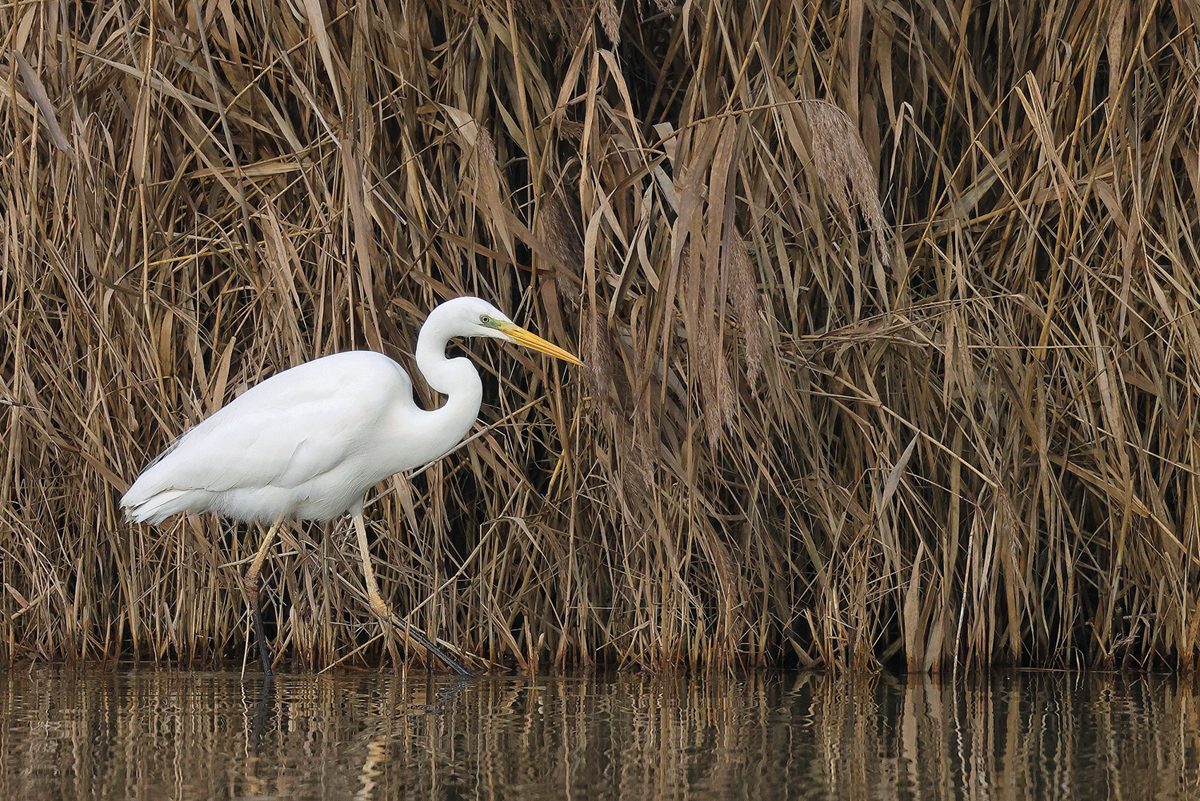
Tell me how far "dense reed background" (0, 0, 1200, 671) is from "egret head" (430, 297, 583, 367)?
0.45 feet

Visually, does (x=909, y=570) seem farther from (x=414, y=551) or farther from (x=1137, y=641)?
(x=414, y=551)

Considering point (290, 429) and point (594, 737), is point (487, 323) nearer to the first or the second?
point (290, 429)

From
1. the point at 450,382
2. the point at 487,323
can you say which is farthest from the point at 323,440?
the point at 487,323

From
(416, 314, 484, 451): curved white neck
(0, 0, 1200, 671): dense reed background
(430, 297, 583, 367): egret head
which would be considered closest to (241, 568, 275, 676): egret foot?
(0, 0, 1200, 671): dense reed background

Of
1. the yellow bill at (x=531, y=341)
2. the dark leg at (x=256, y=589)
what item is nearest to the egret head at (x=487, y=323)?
the yellow bill at (x=531, y=341)

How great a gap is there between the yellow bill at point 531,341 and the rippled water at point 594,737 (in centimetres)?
85

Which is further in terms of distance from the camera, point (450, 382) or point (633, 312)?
point (450, 382)

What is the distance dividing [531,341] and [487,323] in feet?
0.42

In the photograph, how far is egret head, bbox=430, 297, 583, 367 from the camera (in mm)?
3965

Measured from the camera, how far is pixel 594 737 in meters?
3.23

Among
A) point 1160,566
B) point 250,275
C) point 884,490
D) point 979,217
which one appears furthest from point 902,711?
point 250,275

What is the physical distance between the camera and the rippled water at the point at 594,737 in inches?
107

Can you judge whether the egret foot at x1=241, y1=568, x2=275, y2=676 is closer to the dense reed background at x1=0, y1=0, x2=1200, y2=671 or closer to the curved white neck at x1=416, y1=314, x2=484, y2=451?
Result: the dense reed background at x1=0, y1=0, x2=1200, y2=671

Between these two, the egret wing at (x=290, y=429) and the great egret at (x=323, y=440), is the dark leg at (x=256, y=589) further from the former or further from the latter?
the egret wing at (x=290, y=429)
